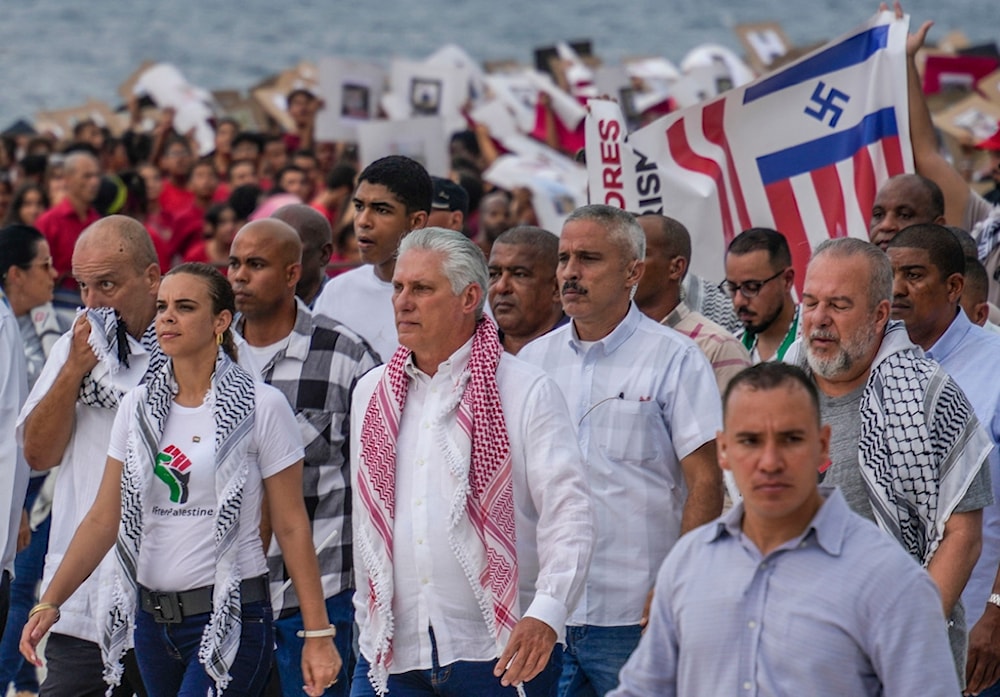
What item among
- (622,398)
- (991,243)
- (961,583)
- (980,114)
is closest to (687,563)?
(961,583)

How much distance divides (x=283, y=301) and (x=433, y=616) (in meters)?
1.92

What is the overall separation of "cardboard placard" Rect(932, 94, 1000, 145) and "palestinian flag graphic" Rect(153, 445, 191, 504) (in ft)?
26.4

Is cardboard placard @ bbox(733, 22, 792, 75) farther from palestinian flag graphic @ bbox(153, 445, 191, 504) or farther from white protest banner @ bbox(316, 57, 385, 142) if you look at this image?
palestinian flag graphic @ bbox(153, 445, 191, 504)

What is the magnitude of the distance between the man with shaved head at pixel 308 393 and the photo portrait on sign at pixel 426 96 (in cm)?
1090

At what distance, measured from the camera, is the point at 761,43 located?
816 inches

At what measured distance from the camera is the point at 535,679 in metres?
5.23

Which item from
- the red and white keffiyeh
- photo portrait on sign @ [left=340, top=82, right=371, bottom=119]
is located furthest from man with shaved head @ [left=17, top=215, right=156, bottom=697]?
photo portrait on sign @ [left=340, top=82, right=371, bottom=119]

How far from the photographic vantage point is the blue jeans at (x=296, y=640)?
A: 6555 millimetres

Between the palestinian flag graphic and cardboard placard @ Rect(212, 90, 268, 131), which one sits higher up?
cardboard placard @ Rect(212, 90, 268, 131)

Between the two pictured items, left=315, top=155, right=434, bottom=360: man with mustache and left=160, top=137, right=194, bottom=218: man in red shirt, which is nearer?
left=315, top=155, right=434, bottom=360: man with mustache

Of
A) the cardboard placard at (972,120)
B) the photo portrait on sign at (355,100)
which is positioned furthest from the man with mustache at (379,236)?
the photo portrait on sign at (355,100)

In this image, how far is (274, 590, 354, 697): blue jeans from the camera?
21.5ft

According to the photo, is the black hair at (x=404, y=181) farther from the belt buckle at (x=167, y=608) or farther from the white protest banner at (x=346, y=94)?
the white protest banner at (x=346, y=94)

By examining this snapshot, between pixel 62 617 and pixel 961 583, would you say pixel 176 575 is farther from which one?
pixel 961 583
